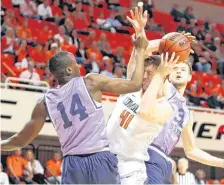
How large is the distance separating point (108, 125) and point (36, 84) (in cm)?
795

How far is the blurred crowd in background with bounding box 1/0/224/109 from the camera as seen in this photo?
13375mm

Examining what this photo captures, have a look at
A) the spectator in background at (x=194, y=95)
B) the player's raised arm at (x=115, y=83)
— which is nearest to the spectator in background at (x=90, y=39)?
the spectator in background at (x=194, y=95)

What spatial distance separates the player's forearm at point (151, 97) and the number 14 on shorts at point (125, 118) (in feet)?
0.79

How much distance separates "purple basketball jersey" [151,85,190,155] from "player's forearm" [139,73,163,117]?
751mm

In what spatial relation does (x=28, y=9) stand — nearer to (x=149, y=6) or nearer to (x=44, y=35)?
(x=44, y=35)

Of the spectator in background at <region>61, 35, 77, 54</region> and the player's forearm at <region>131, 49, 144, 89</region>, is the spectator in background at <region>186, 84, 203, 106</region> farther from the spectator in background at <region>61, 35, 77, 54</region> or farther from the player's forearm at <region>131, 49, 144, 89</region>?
the player's forearm at <region>131, 49, 144, 89</region>

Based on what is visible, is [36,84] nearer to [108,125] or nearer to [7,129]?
[7,129]

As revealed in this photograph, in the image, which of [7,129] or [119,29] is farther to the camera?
[119,29]

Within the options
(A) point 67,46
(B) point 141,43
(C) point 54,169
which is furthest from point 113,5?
(B) point 141,43

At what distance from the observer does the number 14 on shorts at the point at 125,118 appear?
15.8 feet

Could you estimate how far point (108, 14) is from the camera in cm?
1719

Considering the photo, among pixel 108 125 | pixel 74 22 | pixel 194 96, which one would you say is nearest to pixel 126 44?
pixel 74 22

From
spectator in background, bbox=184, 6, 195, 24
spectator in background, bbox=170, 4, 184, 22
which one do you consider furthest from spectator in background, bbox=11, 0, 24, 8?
spectator in background, bbox=184, 6, 195, 24

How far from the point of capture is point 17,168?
11.5 m
